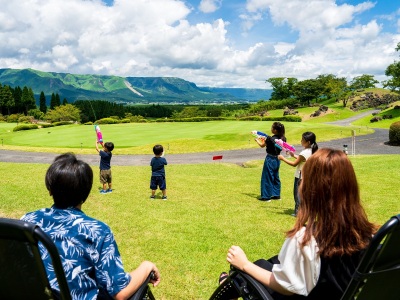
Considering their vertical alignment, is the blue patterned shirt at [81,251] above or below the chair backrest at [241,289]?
above

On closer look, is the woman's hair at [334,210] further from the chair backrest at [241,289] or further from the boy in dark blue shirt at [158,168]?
the boy in dark blue shirt at [158,168]

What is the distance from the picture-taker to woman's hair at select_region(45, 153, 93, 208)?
2525 mm

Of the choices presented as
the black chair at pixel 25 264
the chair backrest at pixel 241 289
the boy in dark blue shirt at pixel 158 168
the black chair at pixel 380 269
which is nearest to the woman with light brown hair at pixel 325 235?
the chair backrest at pixel 241 289

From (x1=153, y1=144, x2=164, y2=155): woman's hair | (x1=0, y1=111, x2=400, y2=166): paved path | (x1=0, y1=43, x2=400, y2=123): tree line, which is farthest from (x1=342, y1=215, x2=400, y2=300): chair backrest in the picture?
(x1=0, y1=43, x2=400, y2=123): tree line

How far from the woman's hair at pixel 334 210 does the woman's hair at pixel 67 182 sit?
167cm

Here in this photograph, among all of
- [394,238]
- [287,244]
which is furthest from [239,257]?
[394,238]

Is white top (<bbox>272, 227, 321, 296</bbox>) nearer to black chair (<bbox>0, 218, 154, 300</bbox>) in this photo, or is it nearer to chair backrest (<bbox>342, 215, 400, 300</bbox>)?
chair backrest (<bbox>342, 215, 400, 300</bbox>)

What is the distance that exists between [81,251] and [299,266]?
1614 millimetres

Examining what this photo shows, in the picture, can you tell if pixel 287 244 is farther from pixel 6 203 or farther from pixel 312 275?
pixel 6 203

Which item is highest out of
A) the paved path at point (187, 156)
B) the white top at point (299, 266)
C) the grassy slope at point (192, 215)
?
the white top at point (299, 266)

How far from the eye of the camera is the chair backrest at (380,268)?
176 cm

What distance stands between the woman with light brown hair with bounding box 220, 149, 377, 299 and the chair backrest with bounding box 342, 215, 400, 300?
0.93ft

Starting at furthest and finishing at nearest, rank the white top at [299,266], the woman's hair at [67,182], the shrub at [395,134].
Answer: the shrub at [395,134] < the woman's hair at [67,182] < the white top at [299,266]

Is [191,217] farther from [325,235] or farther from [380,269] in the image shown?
[380,269]
